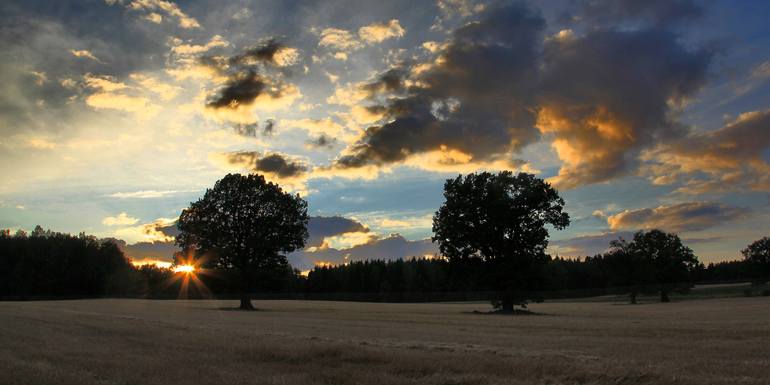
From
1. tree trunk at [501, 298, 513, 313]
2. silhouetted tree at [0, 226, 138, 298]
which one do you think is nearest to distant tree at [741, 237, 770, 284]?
tree trunk at [501, 298, 513, 313]

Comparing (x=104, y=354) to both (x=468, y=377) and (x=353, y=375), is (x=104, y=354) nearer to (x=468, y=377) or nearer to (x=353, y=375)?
(x=353, y=375)

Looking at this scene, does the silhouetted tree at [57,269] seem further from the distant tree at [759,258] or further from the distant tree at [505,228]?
the distant tree at [759,258]

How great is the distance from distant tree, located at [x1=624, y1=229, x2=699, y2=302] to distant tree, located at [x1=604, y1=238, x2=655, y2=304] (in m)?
0.17

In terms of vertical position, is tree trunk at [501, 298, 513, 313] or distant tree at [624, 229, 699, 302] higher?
distant tree at [624, 229, 699, 302]

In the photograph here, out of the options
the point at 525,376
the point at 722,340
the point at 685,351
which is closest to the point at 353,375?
the point at 525,376

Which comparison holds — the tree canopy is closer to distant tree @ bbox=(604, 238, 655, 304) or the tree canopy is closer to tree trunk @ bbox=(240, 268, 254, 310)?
distant tree @ bbox=(604, 238, 655, 304)

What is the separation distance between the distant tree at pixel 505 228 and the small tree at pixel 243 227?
67.3 feet

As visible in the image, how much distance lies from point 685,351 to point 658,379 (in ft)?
22.4

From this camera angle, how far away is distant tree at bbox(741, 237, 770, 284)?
141125 millimetres

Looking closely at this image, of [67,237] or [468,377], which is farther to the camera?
[67,237]

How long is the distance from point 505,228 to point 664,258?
5816 centimetres

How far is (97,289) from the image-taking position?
14012 cm

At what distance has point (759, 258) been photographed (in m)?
143

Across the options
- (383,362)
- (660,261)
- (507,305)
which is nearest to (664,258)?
(660,261)
